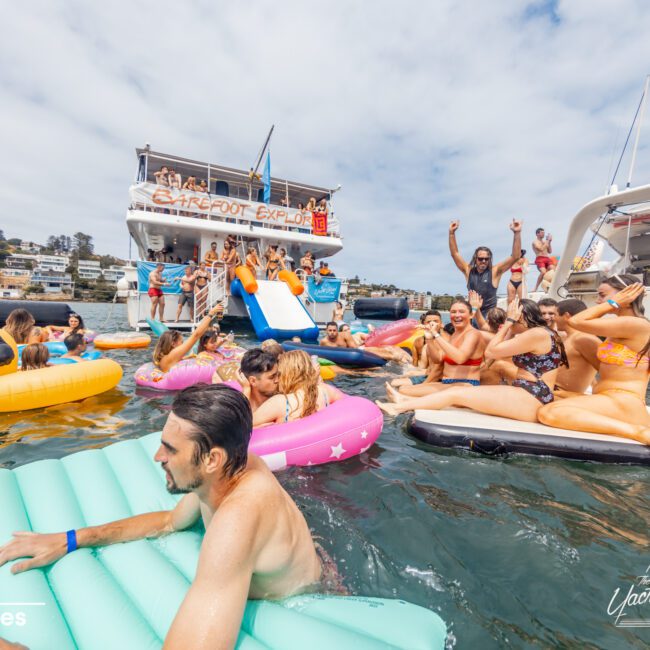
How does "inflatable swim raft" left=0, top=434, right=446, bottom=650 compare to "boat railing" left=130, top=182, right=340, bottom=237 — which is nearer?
"inflatable swim raft" left=0, top=434, right=446, bottom=650

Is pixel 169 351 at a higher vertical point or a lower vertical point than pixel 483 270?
lower

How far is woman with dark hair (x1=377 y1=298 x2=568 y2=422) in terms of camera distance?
3.74m

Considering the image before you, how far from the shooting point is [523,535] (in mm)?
2396

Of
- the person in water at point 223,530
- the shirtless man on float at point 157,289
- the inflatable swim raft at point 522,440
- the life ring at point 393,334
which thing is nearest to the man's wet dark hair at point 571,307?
the inflatable swim raft at point 522,440

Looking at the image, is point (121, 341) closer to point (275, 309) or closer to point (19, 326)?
point (19, 326)

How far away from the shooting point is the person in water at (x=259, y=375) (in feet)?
11.6

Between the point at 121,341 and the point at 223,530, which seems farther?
the point at 121,341

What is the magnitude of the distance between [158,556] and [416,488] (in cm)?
203

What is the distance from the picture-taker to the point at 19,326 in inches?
224

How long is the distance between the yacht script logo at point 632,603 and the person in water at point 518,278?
6970mm

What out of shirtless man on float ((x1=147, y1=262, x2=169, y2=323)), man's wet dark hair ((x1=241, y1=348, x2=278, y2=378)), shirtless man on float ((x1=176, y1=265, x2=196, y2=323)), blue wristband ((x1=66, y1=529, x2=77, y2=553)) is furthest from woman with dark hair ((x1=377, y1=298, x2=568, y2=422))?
shirtless man on float ((x1=147, y1=262, x2=169, y2=323))

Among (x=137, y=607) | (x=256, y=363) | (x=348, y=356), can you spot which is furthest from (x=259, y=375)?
(x=348, y=356)

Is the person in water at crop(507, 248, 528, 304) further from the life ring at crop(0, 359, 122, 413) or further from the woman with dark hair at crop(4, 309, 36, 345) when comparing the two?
the woman with dark hair at crop(4, 309, 36, 345)

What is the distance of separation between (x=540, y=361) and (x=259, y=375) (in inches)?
113
